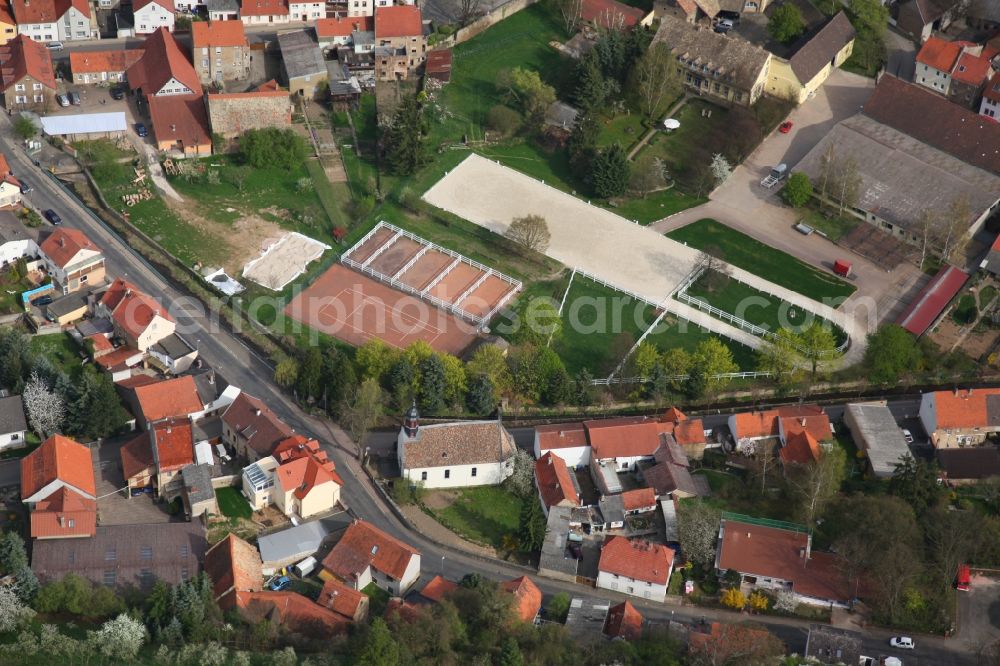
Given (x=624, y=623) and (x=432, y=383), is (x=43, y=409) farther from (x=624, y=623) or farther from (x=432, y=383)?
(x=624, y=623)

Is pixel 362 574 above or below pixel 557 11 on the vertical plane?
below

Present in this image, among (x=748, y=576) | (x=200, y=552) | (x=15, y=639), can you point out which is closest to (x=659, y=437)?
(x=748, y=576)

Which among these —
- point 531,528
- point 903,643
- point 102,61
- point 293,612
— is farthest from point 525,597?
point 102,61

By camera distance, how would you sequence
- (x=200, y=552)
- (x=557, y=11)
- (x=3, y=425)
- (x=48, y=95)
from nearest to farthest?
1. (x=200, y=552)
2. (x=3, y=425)
3. (x=48, y=95)
4. (x=557, y=11)

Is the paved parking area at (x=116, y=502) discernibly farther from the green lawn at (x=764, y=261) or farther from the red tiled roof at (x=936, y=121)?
the red tiled roof at (x=936, y=121)

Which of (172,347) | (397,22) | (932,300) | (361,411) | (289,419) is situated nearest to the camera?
(361,411)

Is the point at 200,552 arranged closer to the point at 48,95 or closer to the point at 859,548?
the point at 859,548
